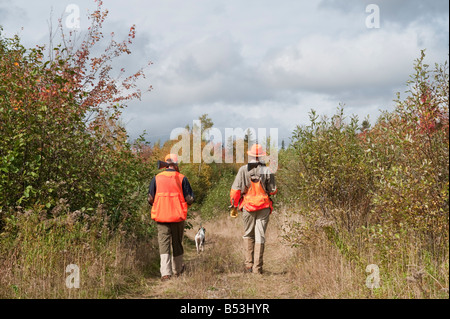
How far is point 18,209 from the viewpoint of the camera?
264 inches

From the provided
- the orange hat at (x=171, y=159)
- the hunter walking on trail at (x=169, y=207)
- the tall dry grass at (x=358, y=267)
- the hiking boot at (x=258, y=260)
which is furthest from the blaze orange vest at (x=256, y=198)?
the orange hat at (x=171, y=159)

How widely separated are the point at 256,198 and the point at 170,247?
1804mm

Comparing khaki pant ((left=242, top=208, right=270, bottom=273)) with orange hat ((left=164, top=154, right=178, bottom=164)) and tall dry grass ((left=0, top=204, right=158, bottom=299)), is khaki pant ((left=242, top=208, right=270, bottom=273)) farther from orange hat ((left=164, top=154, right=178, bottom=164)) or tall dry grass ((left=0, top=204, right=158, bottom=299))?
tall dry grass ((left=0, top=204, right=158, bottom=299))

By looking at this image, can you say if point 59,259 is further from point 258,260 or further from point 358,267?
point 358,267

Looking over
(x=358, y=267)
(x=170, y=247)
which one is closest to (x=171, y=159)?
(x=170, y=247)

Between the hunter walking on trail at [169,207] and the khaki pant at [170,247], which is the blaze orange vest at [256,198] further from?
the khaki pant at [170,247]

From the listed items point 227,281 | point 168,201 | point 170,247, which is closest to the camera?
point 227,281

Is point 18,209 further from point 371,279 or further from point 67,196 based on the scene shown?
point 371,279

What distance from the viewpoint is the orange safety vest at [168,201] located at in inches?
293

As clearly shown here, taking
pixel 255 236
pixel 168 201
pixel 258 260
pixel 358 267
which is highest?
pixel 168 201

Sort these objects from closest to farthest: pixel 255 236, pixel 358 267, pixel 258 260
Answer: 1. pixel 358 267
2. pixel 258 260
3. pixel 255 236

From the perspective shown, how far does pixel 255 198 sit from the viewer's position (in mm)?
7836
